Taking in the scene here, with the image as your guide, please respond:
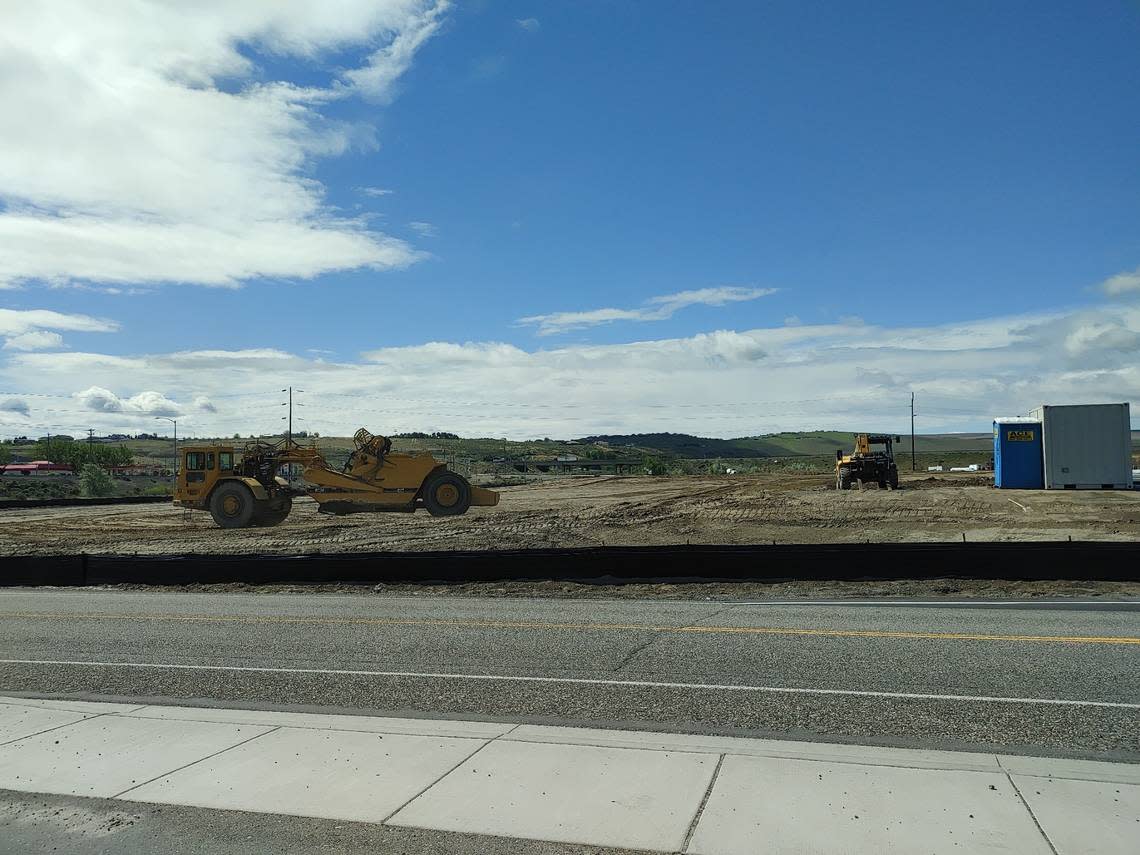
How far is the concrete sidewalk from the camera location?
504 centimetres

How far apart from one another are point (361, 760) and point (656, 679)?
10.8 ft

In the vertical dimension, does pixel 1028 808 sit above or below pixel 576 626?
above

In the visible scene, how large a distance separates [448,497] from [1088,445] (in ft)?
89.8

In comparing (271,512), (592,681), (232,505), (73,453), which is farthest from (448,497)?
(73,453)

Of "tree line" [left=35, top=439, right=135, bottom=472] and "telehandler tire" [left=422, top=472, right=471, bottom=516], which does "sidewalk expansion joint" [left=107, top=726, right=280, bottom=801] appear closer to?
"telehandler tire" [left=422, top=472, right=471, bottom=516]

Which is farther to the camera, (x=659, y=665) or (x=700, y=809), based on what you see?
(x=659, y=665)

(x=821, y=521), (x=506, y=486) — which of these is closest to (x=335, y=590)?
(x=821, y=521)

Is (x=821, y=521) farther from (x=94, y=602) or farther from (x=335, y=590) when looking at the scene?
(x=94, y=602)

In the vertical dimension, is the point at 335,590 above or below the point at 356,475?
below

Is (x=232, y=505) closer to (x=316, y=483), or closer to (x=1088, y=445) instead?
(x=316, y=483)

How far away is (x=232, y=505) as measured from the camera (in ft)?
97.3

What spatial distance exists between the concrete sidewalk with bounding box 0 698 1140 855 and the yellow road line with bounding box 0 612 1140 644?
4.53 m

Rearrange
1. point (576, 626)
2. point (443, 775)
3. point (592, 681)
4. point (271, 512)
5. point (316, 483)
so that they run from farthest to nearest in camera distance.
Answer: point (271, 512) < point (316, 483) < point (576, 626) < point (592, 681) < point (443, 775)

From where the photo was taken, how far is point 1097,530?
2633 cm
